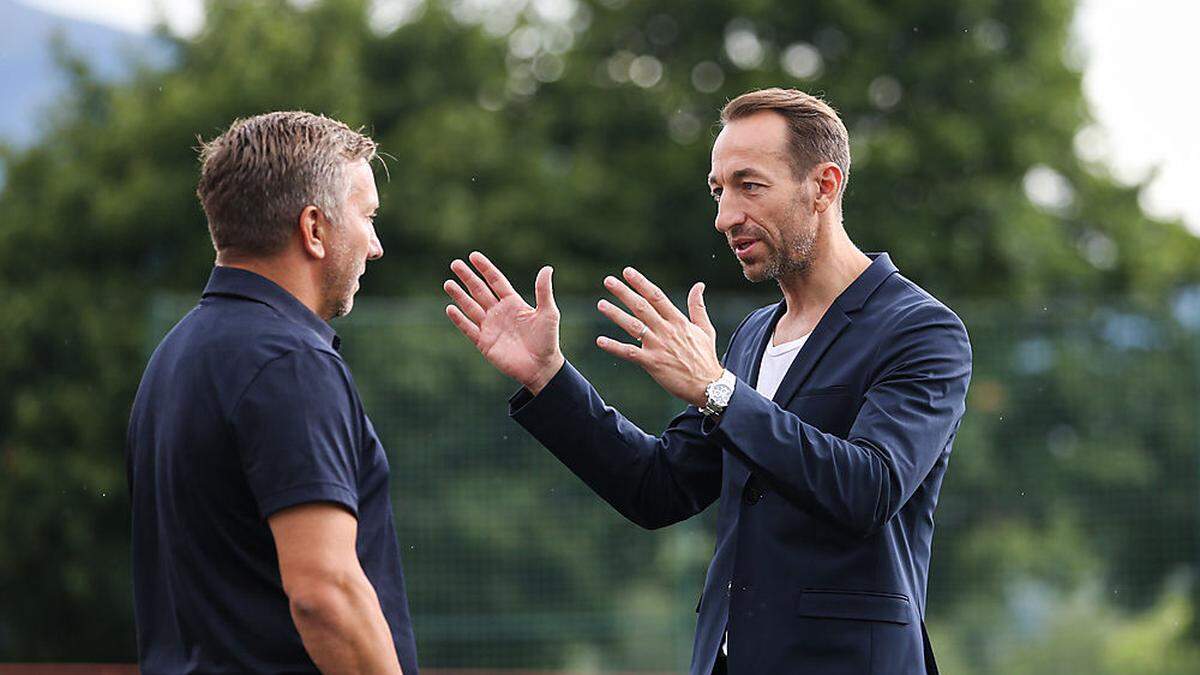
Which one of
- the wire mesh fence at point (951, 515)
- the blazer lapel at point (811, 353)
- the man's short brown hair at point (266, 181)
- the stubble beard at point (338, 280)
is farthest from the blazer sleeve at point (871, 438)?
the wire mesh fence at point (951, 515)

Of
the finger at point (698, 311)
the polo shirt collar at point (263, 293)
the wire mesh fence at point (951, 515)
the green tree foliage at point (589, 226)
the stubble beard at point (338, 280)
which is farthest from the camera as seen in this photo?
the green tree foliage at point (589, 226)

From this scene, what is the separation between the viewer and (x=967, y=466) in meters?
10.3

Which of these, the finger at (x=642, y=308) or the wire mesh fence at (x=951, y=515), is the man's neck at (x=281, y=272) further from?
the wire mesh fence at (x=951, y=515)

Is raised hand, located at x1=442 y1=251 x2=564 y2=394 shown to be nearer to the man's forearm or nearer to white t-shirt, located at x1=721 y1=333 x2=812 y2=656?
white t-shirt, located at x1=721 y1=333 x2=812 y2=656

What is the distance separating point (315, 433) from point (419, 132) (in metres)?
15.2

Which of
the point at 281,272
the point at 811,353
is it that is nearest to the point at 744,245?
the point at 811,353

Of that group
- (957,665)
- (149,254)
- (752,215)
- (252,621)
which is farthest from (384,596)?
(149,254)

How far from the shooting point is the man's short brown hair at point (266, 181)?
2725 mm

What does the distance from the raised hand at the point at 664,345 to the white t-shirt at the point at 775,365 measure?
402 millimetres

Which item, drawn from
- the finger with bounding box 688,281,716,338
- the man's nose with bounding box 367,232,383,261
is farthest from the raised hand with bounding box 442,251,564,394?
the man's nose with bounding box 367,232,383,261

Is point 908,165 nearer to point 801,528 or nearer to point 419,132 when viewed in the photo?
point 419,132

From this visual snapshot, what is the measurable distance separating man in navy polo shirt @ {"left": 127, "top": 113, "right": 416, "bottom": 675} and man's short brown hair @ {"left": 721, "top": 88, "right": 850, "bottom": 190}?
117 cm

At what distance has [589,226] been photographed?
18.0 metres

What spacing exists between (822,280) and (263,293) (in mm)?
1435
